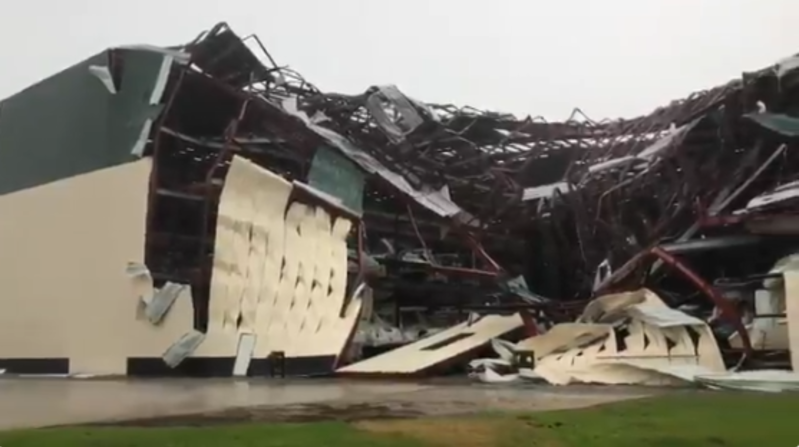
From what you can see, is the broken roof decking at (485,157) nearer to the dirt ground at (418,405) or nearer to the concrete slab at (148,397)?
the concrete slab at (148,397)

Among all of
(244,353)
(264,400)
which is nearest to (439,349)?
(244,353)

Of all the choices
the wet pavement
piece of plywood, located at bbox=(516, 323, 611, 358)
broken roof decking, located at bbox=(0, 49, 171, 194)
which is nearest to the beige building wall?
broken roof decking, located at bbox=(0, 49, 171, 194)

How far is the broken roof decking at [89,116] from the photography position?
12.3m

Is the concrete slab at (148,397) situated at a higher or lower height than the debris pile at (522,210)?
lower

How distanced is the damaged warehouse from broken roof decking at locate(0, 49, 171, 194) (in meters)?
0.03

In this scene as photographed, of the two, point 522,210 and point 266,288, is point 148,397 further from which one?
point 522,210

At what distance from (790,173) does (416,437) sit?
949 cm

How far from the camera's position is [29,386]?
9164mm

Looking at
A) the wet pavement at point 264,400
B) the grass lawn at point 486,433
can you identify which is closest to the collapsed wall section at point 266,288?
the wet pavement at point 264,400

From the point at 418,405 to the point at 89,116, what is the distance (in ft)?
27.6

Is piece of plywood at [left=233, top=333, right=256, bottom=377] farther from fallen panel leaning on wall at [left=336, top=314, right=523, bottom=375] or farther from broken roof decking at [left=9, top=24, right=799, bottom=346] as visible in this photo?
broken roof decking at [left=9, top=24, right=799, bottom=346]

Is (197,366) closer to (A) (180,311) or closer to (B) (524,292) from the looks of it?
(A) (180,311)

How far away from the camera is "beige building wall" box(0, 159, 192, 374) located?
11867 millimetres

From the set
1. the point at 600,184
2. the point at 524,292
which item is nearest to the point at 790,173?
the point at 600,184
